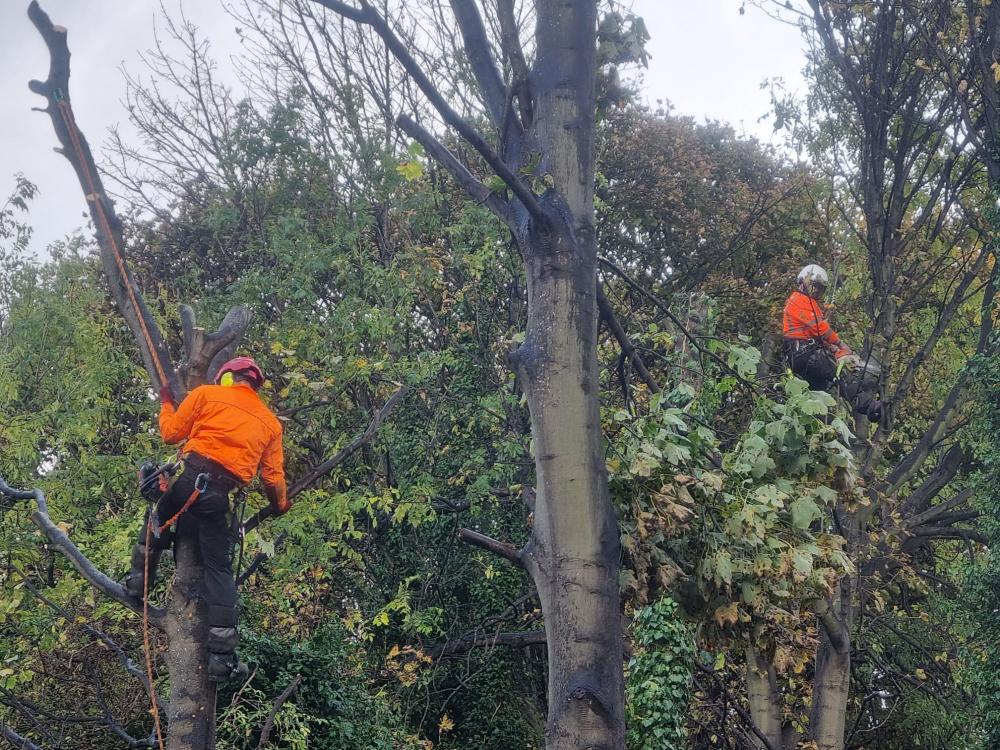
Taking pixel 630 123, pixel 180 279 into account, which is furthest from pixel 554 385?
pixel 630 123

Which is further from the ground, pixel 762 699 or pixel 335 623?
pixel 335 623

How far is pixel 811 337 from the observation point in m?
9.66

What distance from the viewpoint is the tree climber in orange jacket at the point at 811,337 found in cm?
953

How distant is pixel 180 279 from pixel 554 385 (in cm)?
1253

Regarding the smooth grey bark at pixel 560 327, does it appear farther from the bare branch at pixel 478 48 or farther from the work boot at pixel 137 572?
the work boot at pixel 137 572

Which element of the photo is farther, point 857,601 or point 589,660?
point 857,601

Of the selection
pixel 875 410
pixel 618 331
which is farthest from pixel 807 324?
pixel 618 331

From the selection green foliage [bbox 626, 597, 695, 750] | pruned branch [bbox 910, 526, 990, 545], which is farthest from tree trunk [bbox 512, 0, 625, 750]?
pruned branch [bbox 910, 526, 990, 545]

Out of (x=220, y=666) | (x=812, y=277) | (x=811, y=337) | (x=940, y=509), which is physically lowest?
(x=220, y=666)

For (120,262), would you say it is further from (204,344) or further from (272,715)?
(272,715)

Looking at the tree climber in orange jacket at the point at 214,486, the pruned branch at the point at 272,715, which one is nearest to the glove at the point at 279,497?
the tree climber in orange jacket at the point at 214,486

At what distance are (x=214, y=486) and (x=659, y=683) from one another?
389 cm

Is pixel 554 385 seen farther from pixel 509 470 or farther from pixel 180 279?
pixel 180 279

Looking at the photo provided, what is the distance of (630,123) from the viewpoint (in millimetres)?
18953
